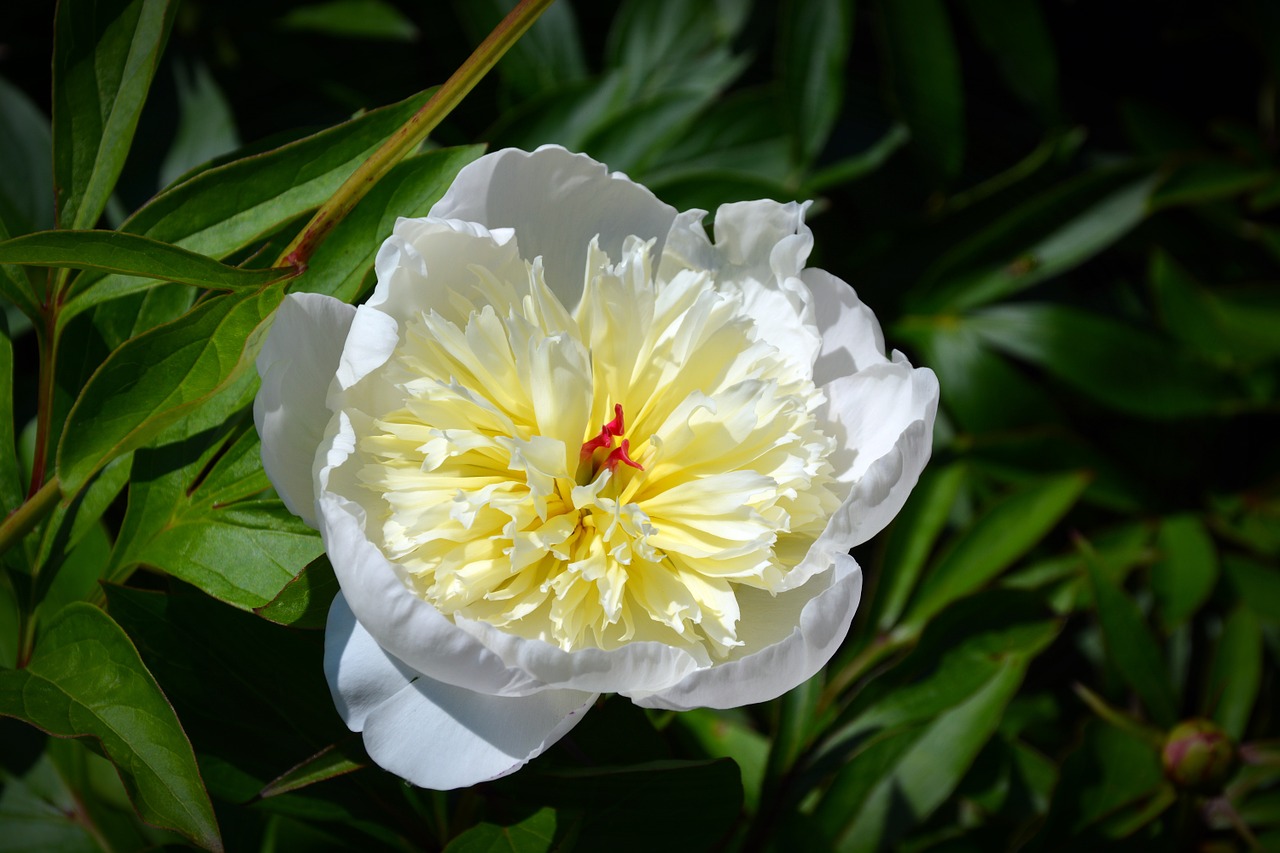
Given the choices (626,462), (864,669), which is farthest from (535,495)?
(864,669)

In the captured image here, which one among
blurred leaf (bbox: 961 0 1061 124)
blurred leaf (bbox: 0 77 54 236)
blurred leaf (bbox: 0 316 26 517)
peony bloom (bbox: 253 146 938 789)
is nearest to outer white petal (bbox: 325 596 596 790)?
peony bloom (bbox: 253 146 938 789)

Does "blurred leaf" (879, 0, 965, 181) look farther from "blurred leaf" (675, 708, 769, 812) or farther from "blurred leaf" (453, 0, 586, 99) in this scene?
"blurred leaf" (675, 708, 769, 812)

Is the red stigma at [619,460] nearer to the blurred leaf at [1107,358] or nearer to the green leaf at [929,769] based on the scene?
the green leaf at [929,769]

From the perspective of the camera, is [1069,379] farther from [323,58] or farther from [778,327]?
[323,58]

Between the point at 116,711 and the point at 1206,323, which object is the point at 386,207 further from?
the point at 1206,323

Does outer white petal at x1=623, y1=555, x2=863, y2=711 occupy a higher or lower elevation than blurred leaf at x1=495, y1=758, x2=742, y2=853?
higher

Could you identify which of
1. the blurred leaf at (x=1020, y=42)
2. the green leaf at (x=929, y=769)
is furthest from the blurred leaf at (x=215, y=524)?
the blurred leaf at (x=1020, y=42)

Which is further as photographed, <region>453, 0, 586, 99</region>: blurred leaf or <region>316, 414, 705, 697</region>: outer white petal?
<region>453, 0, 586, 99</region>: blurred leaf
